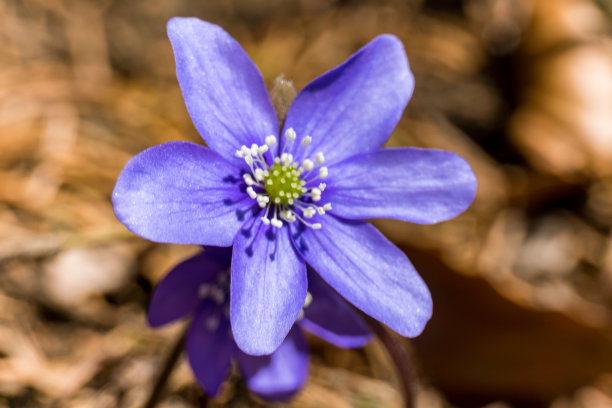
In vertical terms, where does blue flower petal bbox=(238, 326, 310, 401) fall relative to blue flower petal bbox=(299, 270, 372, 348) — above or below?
below

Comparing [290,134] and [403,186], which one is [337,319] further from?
[290,134]

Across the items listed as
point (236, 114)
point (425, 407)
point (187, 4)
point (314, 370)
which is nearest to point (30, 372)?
point (314, 370)

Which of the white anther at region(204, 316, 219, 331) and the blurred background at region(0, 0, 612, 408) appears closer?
the white anther at region(204, 316, 219, 331)

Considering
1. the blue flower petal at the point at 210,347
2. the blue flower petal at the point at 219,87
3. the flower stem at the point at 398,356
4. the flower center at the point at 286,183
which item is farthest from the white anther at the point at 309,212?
the blue flower petal at the point at 210,347

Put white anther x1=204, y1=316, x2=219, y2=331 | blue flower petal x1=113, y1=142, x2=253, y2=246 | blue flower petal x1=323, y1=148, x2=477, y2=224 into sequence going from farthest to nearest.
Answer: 1. white anther x1=204, y1=316, x2=219, y2=331
2. blue flower petal x1=323, y1=148, x2=477, y2=224
3. blue flower petal x1=113, y1=142, x2=253, y2=246

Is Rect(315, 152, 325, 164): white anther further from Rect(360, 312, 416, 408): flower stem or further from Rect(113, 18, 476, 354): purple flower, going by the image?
Rect(360, 312, 416, 408): flower stem

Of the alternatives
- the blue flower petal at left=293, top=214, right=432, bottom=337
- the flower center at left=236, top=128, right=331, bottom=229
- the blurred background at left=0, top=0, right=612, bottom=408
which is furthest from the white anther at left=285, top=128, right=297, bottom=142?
the blurred background at left=0, top=0, right=612, bottom=408

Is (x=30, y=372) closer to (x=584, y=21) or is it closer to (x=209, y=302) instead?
(x=209, y=302)
